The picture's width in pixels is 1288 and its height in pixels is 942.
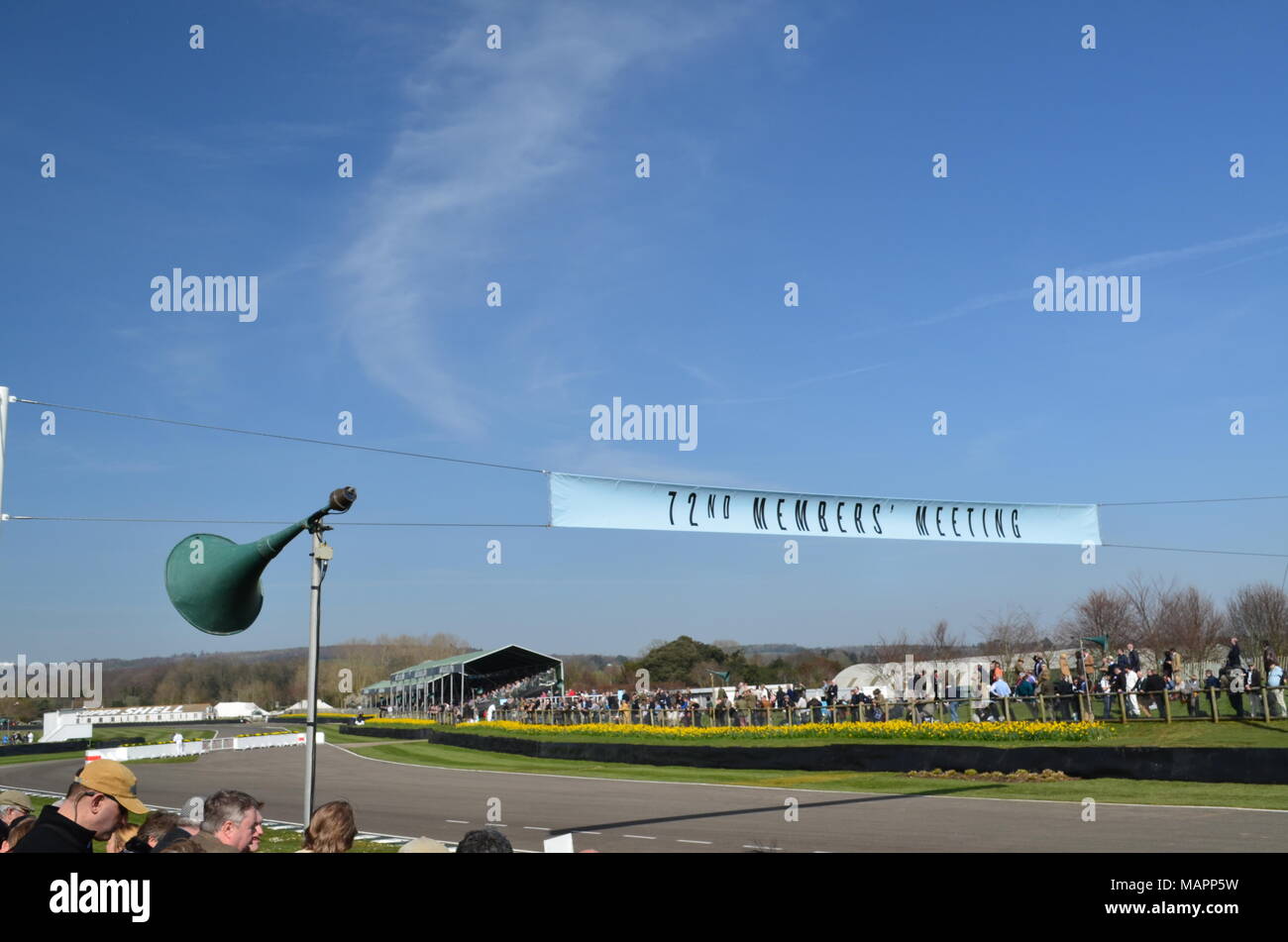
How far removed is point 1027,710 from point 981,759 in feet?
18.9

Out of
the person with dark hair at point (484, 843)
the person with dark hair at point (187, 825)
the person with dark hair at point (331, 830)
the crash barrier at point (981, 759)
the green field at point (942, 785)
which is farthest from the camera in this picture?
the crash barrier at point (981, 759)

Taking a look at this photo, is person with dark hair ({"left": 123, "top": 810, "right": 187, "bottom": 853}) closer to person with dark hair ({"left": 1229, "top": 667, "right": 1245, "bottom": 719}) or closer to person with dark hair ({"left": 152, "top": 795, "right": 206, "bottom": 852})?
person with dark hair ({"left": 152, "top": 795, "right": 206, "bottom": 852})

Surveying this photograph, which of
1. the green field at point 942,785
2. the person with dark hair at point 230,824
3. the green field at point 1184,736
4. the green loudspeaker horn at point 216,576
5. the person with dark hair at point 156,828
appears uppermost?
the green loudspeaker horn at point 216,576

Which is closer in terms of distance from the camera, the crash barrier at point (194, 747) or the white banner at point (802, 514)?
the white banner at point (802, 514)

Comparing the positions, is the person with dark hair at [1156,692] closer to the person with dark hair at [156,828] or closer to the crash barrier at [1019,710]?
the crash barrier at [1019,710]

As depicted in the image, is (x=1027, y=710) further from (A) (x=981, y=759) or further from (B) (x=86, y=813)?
(B) (x=86, y=813)

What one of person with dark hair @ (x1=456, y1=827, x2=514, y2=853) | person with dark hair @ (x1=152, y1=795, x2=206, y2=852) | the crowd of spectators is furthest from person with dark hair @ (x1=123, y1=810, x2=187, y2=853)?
the crowd of spectators

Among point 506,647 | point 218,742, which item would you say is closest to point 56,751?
point 218,742

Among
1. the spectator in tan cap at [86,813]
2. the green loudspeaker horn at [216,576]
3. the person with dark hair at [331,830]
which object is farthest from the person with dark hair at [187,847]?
the green loudspeaker horn at [216,576]

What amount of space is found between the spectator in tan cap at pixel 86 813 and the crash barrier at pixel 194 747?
3788 centimetres

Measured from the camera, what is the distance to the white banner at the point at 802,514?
14172mm
